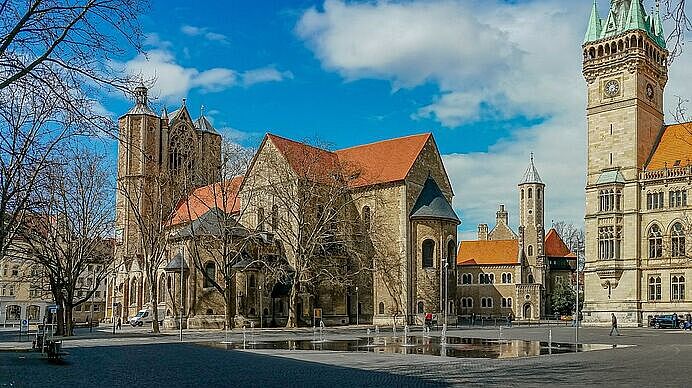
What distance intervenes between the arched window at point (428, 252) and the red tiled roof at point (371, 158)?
18.8ft

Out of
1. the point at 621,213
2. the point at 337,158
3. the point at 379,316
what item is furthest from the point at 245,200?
the point at 621,213

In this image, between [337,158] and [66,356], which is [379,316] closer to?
[337,158]

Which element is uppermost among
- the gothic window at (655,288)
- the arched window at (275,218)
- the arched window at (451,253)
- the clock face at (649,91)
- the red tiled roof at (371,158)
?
the clock face at (649,91)

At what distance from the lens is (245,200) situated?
6781 cm

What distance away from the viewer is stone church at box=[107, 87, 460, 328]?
57906 mm

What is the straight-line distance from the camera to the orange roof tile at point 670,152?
66062 millimetres

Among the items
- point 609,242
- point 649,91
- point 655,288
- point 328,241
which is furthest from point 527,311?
point 328,241

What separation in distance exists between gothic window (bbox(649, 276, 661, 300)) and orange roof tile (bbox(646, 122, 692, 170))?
9.43m

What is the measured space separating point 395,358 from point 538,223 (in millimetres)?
74676

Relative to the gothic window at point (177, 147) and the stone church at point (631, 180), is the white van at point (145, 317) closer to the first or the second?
the gothic window at point (177, 147)

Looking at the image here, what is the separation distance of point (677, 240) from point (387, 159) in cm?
2490

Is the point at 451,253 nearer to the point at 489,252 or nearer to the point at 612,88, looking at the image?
the point at 612,88

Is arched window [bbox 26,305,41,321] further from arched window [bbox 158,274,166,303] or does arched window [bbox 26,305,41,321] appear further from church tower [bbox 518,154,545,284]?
church tower [bbox 518,154,545,284]

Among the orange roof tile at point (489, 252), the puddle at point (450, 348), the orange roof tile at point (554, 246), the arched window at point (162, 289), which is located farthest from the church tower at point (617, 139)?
the arched window at point (162, 289)
